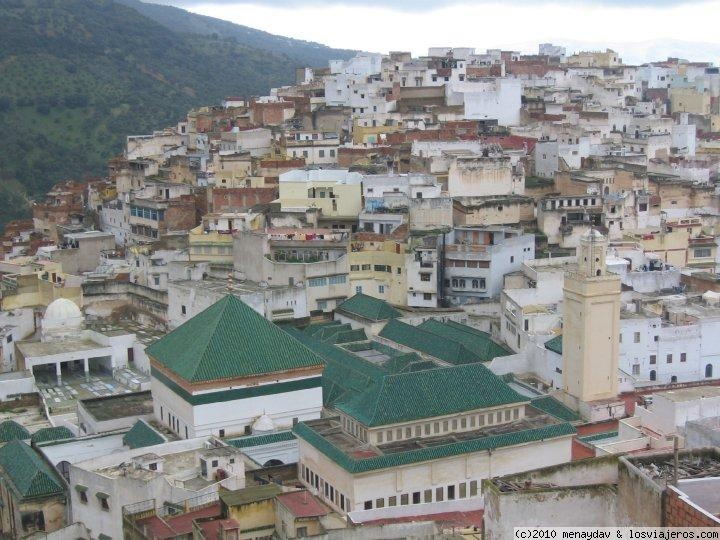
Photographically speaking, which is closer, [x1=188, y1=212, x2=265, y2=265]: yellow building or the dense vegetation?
[x1=188, y1=212, x2=265, y2=265]: yellow building

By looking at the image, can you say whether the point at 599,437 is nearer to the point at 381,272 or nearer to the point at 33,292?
the point at 381,272

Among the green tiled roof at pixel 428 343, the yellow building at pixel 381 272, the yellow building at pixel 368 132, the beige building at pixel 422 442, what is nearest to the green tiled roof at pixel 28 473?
the beige building at pixel 422 442

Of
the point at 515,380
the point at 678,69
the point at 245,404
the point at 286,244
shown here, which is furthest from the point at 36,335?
the point at 678,69

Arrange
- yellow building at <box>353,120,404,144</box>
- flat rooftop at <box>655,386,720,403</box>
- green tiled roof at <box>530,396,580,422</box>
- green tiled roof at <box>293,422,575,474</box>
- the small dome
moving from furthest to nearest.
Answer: yellow building at <box>353,120,404,144</box> → green tiled roof at <box>530,396,580,422</box> → the small dome → flat rooftop at <box>655,386,720,403</box> → green tiled roof at <box>293,422,575,474</box>

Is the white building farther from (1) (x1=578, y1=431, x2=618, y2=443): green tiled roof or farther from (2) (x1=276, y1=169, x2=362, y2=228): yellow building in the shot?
(2) (x1=276, y1=169, x2=362, y2=228): yellow building

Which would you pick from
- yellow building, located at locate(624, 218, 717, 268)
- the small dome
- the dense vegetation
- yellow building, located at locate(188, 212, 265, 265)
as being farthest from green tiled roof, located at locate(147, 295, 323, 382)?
the dense vegetation

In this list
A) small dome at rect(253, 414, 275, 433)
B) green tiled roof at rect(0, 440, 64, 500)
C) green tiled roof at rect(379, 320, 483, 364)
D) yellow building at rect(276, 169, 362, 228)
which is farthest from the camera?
yellow building at rect(276, 169, 362, 228)
